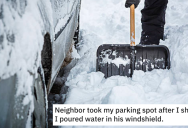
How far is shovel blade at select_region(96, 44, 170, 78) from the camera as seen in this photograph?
6.49 ft

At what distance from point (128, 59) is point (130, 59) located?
0.08 feet

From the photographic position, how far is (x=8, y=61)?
1.79 feet

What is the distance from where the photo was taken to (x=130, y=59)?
6.59 feet

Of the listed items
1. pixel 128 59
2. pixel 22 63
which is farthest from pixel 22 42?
pixel 128 59

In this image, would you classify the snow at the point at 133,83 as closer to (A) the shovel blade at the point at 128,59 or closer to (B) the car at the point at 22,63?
(A) the shovel blade at the point at 128,59

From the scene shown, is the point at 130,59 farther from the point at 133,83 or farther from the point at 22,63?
the point at 22,63

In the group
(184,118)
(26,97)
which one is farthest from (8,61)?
(184,118)

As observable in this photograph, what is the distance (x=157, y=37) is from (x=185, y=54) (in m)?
0.84

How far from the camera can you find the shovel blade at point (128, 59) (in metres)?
1.98

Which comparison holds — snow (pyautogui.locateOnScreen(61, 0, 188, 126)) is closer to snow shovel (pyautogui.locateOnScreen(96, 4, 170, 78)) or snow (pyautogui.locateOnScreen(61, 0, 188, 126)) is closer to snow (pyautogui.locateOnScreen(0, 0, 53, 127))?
snow shovel (pyautogui.locateOnScreen(96, 4, 170, 78))

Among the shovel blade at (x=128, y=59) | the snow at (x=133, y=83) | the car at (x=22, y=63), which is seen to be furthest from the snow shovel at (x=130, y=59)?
the car at (x=22, y=63)

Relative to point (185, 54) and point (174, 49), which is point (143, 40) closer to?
point (174, 49)

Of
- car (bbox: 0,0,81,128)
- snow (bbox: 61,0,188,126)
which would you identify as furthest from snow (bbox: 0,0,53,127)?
snow (bbox: 61,0,188,126)

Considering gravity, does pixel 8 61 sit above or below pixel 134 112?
above
